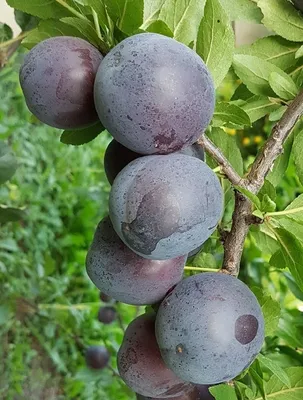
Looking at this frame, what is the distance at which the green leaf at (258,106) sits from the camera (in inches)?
34.5

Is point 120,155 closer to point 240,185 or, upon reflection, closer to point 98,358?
point 240,185

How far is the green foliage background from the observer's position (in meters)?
0.70

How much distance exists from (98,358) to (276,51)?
3.93 ft

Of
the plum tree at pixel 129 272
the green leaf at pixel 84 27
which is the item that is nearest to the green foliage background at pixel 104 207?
the green leaf at pixel 84 27

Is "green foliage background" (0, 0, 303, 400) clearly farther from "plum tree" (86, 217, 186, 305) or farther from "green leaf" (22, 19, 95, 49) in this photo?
"plum tree" (86, 217, 186, 305)

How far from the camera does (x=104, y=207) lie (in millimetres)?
2365

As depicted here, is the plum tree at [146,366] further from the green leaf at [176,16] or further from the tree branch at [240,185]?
the green leaf at [176,16]

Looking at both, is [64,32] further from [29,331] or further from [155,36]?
[29,331]

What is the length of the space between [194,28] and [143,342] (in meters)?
0.39

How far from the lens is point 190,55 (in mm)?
600

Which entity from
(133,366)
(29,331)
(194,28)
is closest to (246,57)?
(194,28)

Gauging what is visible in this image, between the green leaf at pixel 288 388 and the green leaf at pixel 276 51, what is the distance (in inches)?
17.5

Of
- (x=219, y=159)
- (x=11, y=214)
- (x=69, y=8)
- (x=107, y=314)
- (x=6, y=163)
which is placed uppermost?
(x=69, y=8)

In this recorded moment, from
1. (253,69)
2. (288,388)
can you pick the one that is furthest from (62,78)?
(288,388)
